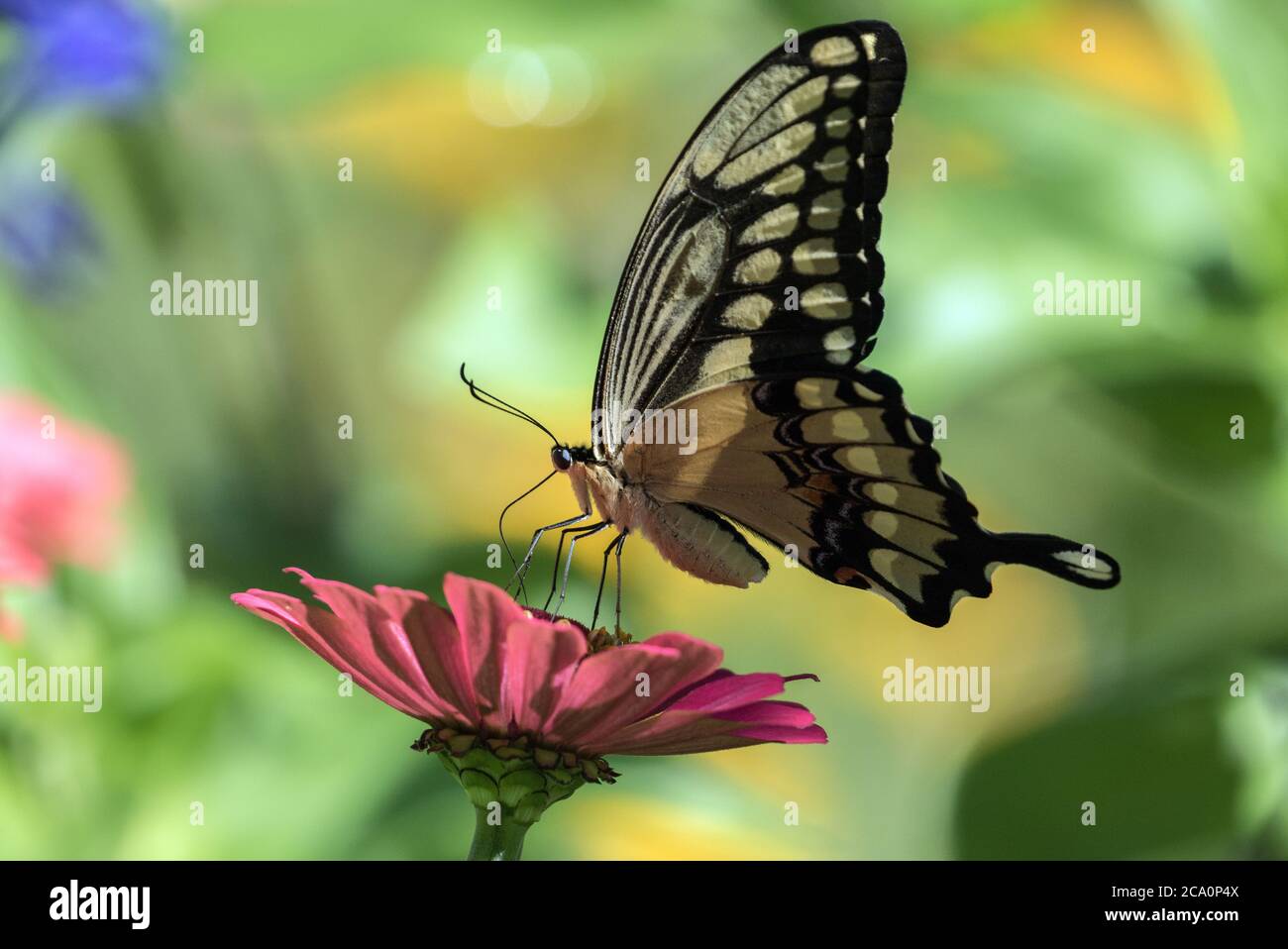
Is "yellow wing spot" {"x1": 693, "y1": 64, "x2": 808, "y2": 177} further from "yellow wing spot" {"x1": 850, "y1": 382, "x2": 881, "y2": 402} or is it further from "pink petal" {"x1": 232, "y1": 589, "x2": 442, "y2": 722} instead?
"pink petal" {"x1": 232, "y1": 589, "x2": 442, "y2": 722}

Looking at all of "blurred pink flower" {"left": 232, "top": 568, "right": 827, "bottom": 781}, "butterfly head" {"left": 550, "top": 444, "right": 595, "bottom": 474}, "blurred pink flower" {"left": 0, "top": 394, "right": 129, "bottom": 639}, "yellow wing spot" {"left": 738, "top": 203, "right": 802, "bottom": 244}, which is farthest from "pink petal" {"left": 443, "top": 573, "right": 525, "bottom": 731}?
"blurred pink flower" {"left": 0, "top": 394, "right": 129, "bottom": 639}

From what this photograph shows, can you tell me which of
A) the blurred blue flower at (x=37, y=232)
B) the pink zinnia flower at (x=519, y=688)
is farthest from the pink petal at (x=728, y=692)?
the blurred blue flower at (x=37, y=232)

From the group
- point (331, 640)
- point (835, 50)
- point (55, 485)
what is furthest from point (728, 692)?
point (55, 485)

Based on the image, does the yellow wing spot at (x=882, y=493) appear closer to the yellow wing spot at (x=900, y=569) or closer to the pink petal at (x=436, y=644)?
the yellow wing spot at (x=900, y=569)

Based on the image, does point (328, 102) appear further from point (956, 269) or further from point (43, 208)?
point (956, 269)

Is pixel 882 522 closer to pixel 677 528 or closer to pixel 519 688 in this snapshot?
pixel 677 528
